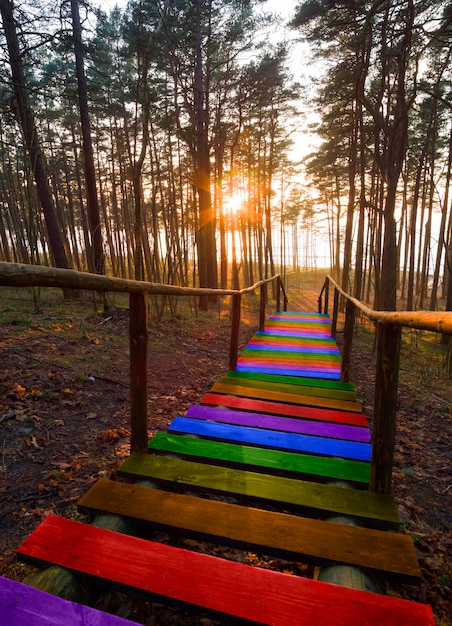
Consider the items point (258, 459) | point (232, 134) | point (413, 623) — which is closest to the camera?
point (413, 623)

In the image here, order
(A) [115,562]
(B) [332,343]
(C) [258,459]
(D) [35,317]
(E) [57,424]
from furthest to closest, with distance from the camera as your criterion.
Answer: (D) [35,317]
(B) [332,343]
(E) [57,424]
(C) [258,459]
(A) [115,562]

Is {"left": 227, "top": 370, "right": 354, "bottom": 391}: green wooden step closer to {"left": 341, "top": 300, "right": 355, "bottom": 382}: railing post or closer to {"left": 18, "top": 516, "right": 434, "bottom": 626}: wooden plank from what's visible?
{"left": 341, "top": 300, "right": 355, "bottom": 382}: railing post

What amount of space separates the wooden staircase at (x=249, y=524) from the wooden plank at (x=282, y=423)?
1cm

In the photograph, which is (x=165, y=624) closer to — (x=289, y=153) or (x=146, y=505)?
(x=146, y=505)

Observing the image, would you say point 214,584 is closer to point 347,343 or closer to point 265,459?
point 265,459

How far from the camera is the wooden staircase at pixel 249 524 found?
125 cm

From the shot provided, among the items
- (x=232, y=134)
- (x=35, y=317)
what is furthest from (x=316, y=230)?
(x=35, y=317)

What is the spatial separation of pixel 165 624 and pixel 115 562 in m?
0.41

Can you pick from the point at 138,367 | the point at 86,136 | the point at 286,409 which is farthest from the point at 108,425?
the point at 86,136

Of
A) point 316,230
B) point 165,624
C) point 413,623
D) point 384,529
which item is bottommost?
point 165,624

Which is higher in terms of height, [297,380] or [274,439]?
[274,439]

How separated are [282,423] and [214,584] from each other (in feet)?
5.53

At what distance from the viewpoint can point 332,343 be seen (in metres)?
5.93

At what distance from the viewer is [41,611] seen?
44.9 inches
